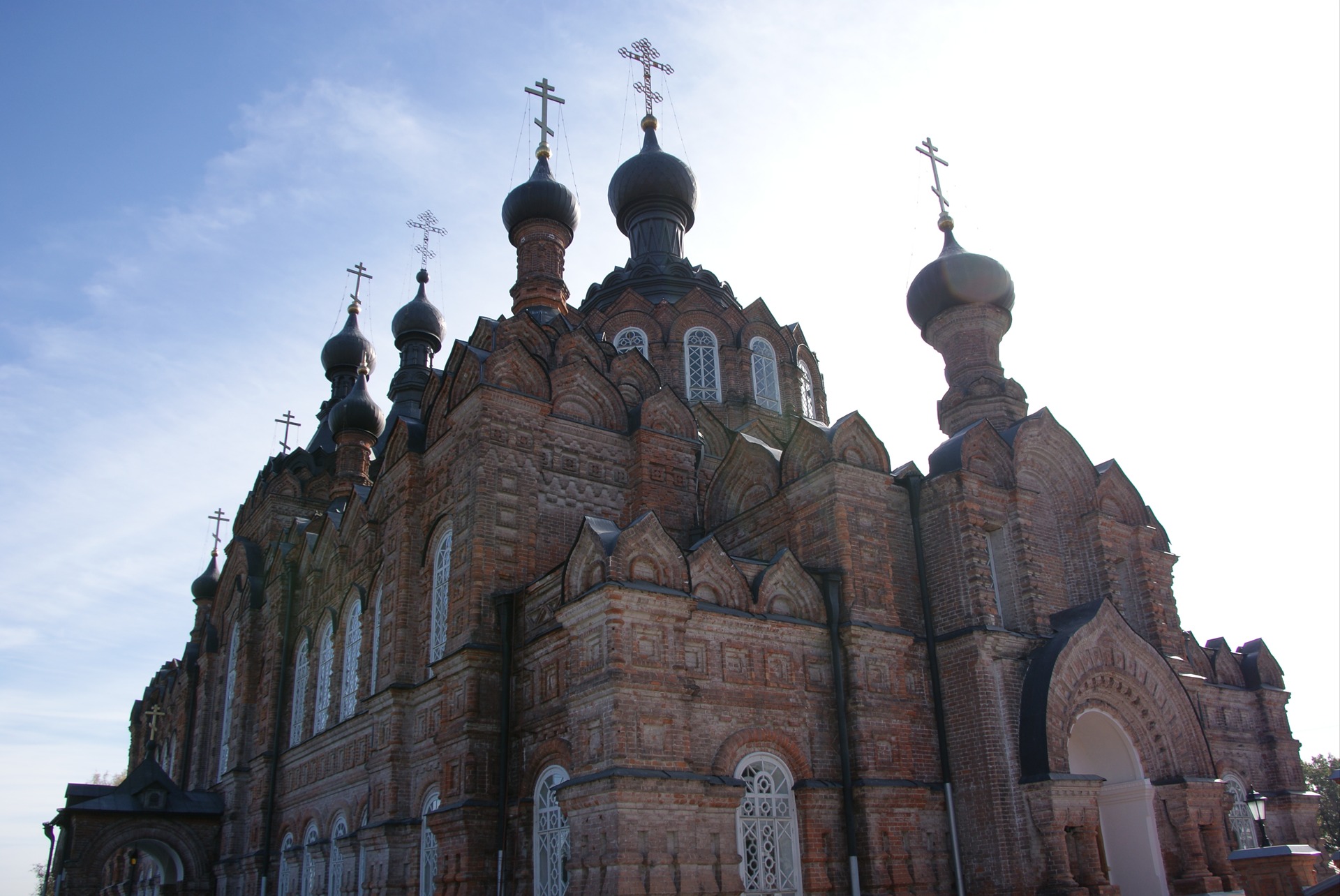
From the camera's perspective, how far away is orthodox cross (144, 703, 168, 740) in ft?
69.8

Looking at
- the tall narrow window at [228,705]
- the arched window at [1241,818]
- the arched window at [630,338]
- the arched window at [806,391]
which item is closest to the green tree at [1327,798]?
the arched window at [1241,818]

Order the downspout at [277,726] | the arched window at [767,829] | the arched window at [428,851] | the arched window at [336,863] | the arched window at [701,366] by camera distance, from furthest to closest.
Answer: the arched window at [701,366] → the downspout at [277,726] → the arched window at [336,863] → the arched window at [428,851] → the arched window at [767,829]

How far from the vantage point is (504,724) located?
368 inches

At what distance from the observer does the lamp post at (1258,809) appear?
10.4 metres

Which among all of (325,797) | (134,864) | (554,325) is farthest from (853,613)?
(134,864)

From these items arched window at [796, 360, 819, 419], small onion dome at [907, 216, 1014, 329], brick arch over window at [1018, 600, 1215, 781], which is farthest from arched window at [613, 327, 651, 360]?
brick arch over window at [1018, 600, 1215, 781]

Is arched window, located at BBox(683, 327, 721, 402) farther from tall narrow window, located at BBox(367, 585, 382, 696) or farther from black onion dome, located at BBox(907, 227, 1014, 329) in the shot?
tall narrow window, located at BBox(367, 585, 382, 696)

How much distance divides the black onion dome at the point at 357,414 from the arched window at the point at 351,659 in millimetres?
6269

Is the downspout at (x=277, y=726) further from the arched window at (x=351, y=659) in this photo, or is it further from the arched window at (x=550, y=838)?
the arched window at (x=550, y=838)

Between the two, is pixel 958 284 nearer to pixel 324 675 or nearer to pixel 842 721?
pixel 842 721

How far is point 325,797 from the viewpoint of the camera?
12.8 m

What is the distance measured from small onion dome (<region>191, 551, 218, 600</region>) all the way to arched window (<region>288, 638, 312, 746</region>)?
10.7 m

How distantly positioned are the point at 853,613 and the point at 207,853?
11.9m

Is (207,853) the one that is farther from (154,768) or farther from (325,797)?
Result: (325,797)
